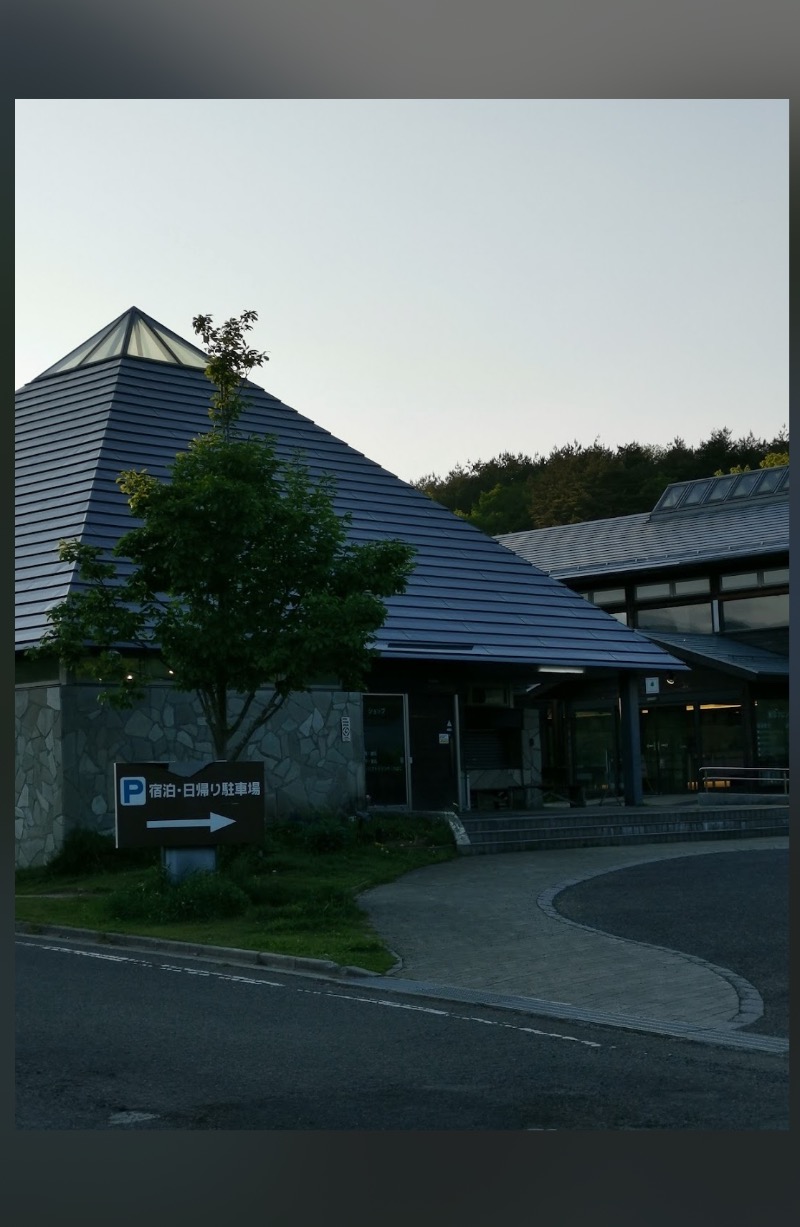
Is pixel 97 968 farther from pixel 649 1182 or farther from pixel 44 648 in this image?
pixel 649 1182

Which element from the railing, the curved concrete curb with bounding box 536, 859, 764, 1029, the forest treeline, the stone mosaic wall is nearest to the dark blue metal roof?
the railing

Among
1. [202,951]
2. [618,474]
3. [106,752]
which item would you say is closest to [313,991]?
[202,951]

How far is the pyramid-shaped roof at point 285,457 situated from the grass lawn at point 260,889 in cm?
396

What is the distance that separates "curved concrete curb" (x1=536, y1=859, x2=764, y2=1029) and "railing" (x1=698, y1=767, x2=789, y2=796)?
1895 centimetres

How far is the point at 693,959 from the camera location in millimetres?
11984

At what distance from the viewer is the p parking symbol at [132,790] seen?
49.3ft

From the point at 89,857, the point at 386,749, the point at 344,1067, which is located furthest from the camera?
the point at 386,749

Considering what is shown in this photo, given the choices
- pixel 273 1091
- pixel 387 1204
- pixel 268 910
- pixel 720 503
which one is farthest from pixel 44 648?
pixel 720 503

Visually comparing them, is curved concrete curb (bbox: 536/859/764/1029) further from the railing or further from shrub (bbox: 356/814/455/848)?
the railing

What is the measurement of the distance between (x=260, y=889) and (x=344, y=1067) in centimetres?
768

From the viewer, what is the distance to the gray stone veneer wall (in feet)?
66.6

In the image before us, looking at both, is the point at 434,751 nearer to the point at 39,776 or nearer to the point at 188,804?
the point at 39,776

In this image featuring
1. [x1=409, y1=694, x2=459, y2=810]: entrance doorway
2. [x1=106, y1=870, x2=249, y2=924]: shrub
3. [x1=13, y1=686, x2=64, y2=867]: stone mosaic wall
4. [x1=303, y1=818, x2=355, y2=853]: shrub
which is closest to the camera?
[x1=106, y1=870, x2=249, y2=924]: shrub

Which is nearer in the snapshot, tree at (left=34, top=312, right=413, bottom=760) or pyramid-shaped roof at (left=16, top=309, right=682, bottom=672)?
tree at (left=34, top=312, right=413, bottom=760)
